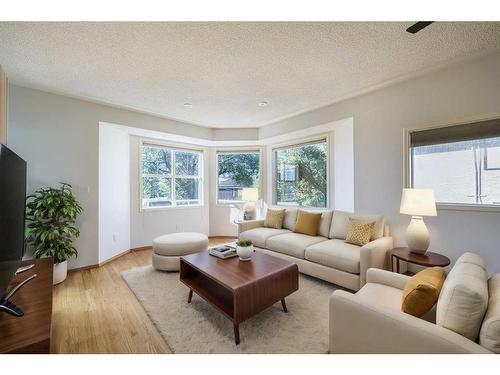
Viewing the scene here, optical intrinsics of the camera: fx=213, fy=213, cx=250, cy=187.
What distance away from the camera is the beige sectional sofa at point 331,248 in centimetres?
224

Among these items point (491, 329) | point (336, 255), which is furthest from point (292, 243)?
point (491, 329)

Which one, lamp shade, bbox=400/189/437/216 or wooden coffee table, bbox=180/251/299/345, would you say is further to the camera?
lamp shade, bbox=400/189/437/216

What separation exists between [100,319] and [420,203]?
3.30 metres

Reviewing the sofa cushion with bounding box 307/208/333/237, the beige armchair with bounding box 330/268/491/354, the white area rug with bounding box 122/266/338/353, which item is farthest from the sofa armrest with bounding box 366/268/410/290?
the sofa cushion with bounding box 307/208/333/237

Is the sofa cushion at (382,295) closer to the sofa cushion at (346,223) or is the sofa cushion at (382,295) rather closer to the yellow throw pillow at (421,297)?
the yellow throw pillow at (421,297)

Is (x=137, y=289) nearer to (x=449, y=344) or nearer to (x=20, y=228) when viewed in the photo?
(x=20, y=228)

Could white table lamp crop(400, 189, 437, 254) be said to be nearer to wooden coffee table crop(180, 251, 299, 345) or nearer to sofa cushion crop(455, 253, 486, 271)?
sofa cushion crop(455, 253, 486, 271)

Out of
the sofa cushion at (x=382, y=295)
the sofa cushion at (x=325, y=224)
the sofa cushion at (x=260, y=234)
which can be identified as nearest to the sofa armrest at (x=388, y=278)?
the sofa cushion at (x=382, y=295)

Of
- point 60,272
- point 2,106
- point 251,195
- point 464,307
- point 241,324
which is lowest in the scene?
point 241,324

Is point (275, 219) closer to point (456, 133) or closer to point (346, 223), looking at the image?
point (346, 223)

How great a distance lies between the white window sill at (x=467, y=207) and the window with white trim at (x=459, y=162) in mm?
35

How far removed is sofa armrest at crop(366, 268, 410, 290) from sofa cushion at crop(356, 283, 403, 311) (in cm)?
3

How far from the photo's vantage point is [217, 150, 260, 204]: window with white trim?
16.3 feet

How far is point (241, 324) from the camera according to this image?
1835 mm
